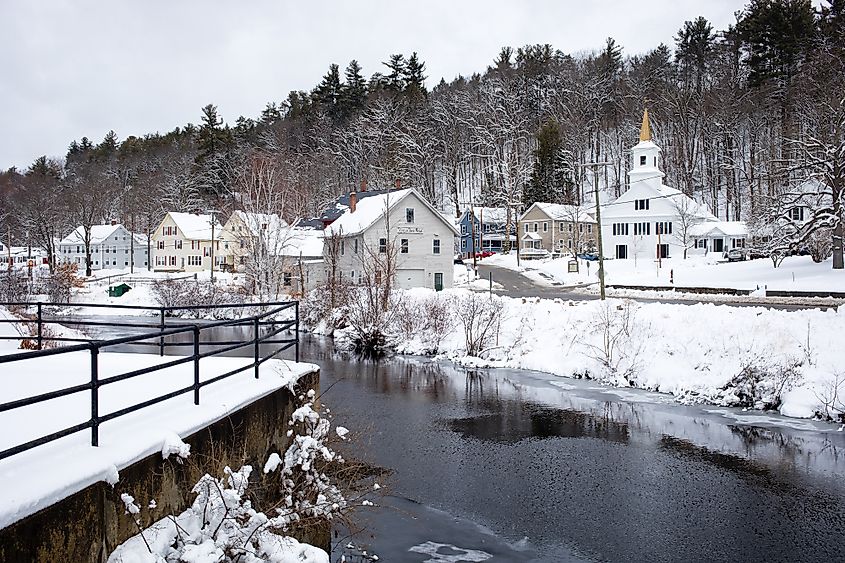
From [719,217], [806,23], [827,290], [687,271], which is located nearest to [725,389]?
[827,290]

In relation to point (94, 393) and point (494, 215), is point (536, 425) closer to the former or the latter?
point (94, 393)

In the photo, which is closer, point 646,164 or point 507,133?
point 646,164

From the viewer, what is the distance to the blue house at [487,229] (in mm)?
86000

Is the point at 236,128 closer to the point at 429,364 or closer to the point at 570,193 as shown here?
the point at 570,193

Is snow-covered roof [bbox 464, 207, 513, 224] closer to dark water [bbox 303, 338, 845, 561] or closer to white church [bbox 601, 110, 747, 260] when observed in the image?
white church [bbox 601, 110, 747, 260]

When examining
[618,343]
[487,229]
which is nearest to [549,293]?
[618,343]

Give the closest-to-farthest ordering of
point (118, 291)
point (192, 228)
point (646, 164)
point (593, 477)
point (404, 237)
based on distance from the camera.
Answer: point (593, 477) → point (404, 237) → point (118, 291) → point (646, 164) → point (192, 228)

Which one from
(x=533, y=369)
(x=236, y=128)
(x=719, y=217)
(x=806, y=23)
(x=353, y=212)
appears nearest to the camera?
(x=533, y=369)

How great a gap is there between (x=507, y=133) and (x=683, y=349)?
67909mm

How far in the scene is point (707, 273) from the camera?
168 feet

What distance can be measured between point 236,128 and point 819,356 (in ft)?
323

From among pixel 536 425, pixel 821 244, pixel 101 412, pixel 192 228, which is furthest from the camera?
pixel 192 228

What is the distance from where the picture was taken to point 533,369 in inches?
988

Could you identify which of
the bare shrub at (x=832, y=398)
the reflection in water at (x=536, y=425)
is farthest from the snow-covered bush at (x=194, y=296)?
the bare shrub at (x=832, y=398)
